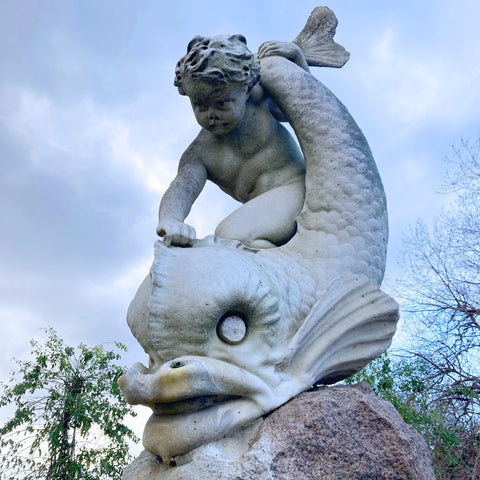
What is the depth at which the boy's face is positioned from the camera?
2.27 meters

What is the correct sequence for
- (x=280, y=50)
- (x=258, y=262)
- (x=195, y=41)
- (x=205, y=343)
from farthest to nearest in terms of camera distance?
(x=280, y=50), (x=195, y=41), (x=258, y=262), (x=205, y=343)

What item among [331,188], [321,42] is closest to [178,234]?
[331,188]

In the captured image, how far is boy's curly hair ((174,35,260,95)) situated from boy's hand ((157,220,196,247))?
61 centimetres

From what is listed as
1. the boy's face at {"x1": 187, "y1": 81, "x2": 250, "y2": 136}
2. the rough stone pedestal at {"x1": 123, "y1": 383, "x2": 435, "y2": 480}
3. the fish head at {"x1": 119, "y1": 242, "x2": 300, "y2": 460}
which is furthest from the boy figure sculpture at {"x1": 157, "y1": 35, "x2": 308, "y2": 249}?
the rough stone pedestal at {"x1": 123, "y1": 383, "x2": 435, "y2": 480}

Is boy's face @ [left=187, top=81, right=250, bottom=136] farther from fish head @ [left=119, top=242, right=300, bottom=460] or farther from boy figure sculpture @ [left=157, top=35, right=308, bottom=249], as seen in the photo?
fish head @ [left=119, top=242, right=300, bottom=460]

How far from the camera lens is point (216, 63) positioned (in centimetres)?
222

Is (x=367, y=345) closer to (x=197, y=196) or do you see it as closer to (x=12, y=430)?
(x=197, y=196)

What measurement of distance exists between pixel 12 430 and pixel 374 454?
5.63 meters

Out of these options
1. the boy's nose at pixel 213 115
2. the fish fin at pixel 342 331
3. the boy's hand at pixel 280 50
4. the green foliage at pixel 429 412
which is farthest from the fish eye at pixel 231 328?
the green foliage at pixel 429 412

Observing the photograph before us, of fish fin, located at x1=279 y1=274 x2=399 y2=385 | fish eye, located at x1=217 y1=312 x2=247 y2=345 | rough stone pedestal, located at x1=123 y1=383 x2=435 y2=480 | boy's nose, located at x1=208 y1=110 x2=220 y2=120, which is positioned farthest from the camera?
boy's nose, located at x1=208 y1=110 x2=220 y2=120

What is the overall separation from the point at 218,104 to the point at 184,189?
48 cm

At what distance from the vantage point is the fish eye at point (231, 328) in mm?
1826

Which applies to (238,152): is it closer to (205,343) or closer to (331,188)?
(331,188)

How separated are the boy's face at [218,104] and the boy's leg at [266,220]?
Answer: 0.38 m
